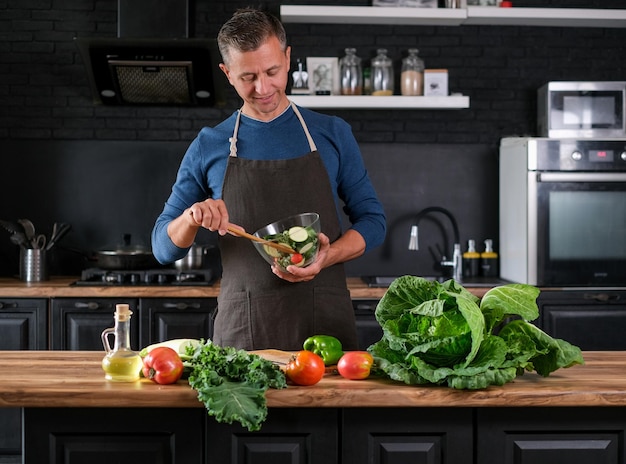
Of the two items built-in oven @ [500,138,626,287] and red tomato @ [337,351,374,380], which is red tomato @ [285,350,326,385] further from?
built-in oven @ [500,138,626,287]

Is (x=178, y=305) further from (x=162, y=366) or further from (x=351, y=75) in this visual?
(x=162, y=366)

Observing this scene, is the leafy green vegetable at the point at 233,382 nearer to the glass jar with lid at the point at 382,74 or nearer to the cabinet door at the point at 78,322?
the cabinet door at the point at 78,322

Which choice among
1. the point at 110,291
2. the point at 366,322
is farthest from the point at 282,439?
the point at 110,291

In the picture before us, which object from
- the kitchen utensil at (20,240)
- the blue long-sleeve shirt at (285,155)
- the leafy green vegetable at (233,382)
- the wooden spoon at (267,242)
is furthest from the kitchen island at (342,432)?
the kitchen utensil at (20,240)

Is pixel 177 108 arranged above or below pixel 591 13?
below

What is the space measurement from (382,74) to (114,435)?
351 centimetres

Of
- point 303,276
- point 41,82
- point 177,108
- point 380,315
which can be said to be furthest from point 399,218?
point 380,315

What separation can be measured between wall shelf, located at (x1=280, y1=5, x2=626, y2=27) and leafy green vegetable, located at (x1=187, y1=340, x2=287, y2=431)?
3.30m

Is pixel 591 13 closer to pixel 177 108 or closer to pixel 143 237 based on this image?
pixel 177 108

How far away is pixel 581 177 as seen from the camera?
4852mm

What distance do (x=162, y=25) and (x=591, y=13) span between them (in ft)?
8.46

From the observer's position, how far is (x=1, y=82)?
5414mm

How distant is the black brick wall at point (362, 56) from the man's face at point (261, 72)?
105 inches

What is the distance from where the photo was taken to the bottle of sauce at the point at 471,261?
5387mm
